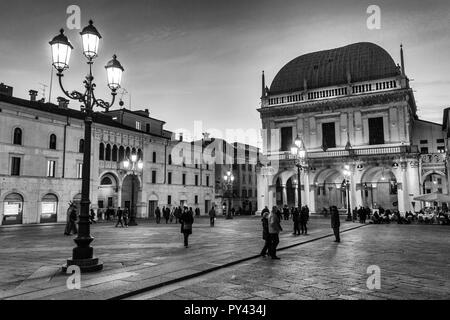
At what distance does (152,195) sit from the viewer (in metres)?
43.1

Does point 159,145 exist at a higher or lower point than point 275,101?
lower

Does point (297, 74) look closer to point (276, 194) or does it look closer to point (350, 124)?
point (350, 124)

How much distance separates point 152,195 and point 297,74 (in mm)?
22990

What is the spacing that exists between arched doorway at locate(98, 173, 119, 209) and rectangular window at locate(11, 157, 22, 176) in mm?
8990

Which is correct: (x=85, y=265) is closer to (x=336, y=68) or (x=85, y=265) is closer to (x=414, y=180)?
(x=414, y=180)

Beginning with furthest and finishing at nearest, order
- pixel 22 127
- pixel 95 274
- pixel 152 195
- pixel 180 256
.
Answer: pixel 152 195
pixel 22 127
pixel 180 256
pixel 95 274

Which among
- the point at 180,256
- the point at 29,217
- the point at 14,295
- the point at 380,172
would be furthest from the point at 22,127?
the point at 380,172

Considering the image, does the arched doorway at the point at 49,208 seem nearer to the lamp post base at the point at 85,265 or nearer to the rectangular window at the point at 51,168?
the rectangular window at the point at 51,168

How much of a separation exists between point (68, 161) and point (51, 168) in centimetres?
167

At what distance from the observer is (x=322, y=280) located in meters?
7.23

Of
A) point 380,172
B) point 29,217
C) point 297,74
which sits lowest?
point 29,217

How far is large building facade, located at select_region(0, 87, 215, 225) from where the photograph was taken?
1168 inches

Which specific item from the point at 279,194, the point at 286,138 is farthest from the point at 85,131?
the point at 279,194

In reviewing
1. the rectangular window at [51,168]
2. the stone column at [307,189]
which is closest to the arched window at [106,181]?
Result: the rectangular window at [51,168]
